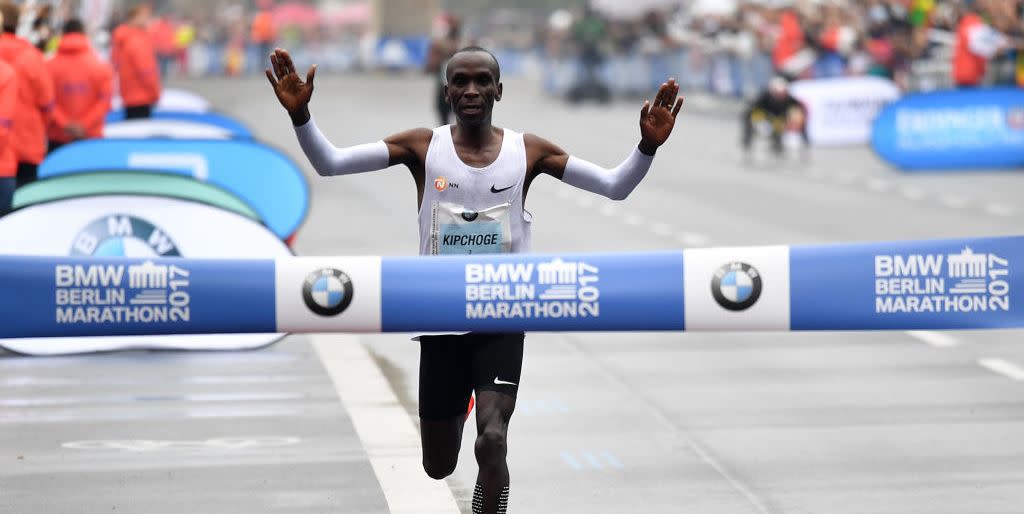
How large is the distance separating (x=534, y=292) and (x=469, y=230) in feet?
1.20

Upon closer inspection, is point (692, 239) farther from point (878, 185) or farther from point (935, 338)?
point (878, 185)

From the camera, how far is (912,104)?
83.2 feet

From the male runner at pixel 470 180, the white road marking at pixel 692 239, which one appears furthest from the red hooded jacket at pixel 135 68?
the male runner at pixel 470 180

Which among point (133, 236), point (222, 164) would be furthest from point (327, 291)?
point (222, 164)

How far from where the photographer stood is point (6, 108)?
1263 centimetres

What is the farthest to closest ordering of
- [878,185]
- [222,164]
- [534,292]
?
1. [878,185]
2. [222,164]
3. [534,292]

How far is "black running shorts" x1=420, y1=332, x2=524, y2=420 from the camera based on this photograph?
6918mm

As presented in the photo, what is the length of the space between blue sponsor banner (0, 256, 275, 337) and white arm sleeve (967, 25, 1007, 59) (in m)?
21.8

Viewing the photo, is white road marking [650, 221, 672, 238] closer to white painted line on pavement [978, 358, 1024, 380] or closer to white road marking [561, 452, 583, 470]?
white painted line on pavement [978, 358, 1024, 380]

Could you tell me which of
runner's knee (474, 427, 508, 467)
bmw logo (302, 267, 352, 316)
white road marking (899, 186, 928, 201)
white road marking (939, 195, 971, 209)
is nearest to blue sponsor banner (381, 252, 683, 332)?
bmw logo (302, 267, 352, 316)

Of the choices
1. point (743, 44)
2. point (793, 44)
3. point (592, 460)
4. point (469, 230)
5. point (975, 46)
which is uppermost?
point (743, 44)

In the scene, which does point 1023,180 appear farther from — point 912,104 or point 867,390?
point 867,390

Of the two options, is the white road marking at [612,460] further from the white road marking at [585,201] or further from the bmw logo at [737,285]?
the white road marking at [585,201]

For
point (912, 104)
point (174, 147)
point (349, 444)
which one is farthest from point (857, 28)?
point (349, 444)
